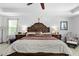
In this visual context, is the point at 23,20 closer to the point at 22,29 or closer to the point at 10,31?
the point at 22,29

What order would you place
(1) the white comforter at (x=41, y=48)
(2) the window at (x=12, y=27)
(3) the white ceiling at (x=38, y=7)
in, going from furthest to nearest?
(2) the window at (x=12, y=27) < (3) the white ceiling at (x=38, y=7) < (1) the white comforter at (x=41, y=48)

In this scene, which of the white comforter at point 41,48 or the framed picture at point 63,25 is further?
the framed picture at point 63,25

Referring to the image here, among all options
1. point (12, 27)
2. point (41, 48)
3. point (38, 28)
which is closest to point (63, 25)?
point (38, 28)

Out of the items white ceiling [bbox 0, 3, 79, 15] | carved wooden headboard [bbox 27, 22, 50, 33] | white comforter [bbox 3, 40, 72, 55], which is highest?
white ceiling [bbox 0, 3, 79, 15]

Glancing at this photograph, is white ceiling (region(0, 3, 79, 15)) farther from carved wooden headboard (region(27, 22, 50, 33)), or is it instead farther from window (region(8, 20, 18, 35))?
window (region(8, 20, 18, 35))

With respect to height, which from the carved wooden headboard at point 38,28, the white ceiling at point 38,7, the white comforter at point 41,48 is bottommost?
the white comforter at point 41,48

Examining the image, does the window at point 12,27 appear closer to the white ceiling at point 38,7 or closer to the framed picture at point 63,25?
the white ceiling at point 38,7

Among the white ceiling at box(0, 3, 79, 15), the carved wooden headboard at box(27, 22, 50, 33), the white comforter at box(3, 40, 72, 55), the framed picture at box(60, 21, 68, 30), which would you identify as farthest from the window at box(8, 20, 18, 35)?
the white comforter at box(3, 40, 72, 55)

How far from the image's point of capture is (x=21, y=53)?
303 centimetres

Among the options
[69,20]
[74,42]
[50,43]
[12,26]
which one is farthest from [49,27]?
[50,43]

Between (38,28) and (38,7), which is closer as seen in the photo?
(38,7)

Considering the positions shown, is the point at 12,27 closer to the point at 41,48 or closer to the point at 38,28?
the point at 38,28

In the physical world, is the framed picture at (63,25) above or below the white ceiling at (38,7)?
below

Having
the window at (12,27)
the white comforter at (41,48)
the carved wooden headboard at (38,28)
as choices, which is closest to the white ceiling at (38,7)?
the white comforter at (41,48)
